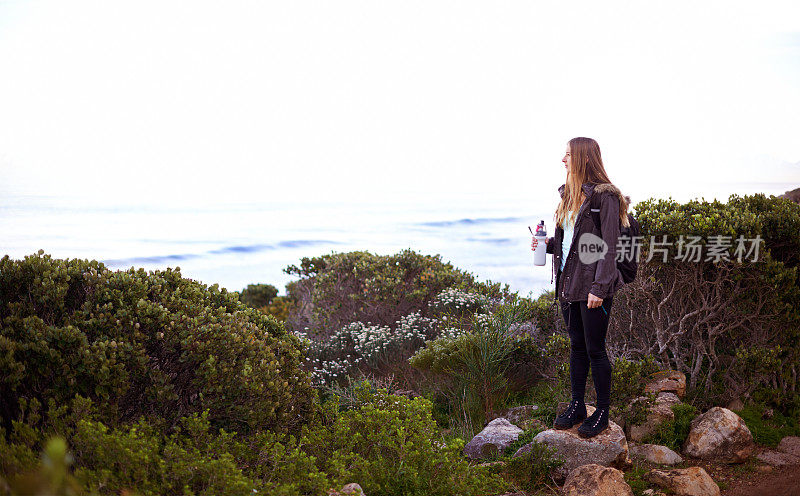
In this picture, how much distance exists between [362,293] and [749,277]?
5.37m

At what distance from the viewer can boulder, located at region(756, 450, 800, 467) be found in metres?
5.53

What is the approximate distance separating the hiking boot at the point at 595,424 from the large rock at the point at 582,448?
0.05 m

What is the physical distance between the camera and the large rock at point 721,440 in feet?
18.1

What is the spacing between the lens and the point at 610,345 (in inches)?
264

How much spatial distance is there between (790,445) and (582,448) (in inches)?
92.0

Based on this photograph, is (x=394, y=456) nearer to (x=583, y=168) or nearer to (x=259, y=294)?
(x=583, y=168)

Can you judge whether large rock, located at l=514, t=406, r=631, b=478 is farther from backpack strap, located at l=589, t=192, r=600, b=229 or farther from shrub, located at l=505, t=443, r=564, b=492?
backpack strap, located at l=589, t=192, r=600, b=229

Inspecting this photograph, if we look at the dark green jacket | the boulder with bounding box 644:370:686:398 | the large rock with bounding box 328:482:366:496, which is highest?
the dark green jacket

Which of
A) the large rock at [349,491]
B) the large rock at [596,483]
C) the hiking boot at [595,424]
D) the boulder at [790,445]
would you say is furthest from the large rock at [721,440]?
the large rock at [349,491]

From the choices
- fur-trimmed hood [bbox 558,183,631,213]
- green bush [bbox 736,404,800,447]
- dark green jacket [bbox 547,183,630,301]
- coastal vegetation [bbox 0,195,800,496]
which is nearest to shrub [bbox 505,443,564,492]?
coastal vegetation [bbox 0,195,800,496]

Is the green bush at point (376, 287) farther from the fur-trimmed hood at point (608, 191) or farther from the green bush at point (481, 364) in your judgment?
the fur-trimmed hood at point (608, 191)

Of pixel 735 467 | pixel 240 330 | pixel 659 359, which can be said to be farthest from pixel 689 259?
pixel 240 330

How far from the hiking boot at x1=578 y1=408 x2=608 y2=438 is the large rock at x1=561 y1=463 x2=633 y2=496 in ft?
1.31

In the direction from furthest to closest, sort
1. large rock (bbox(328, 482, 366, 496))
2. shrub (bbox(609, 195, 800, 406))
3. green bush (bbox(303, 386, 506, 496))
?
shrub (bbox(609, 195, 800, 406)), green bush (bbox(303, 386, 506, 496)), large rock (bbox(328, 482, 366, 496))
